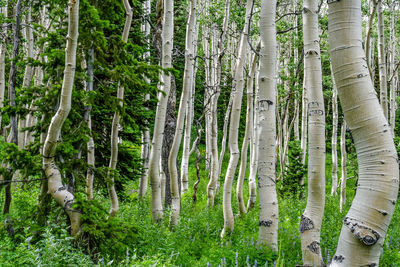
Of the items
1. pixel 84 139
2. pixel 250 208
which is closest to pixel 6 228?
pixel 84 139

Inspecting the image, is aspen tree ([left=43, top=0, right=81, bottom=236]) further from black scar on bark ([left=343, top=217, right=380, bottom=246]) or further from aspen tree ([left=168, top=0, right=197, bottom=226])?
black scar on bark ([left=343, top=217, right=380, bottom=246])

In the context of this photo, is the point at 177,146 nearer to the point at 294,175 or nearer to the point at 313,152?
the point at 313,152

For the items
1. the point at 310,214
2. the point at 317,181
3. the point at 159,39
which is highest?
the point at 159,39

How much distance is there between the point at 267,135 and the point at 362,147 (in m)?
2.67

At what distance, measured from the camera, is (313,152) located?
339cm

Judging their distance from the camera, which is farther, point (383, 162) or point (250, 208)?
point (250, 208)

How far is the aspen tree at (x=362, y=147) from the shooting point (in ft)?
4.29

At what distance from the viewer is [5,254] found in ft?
10.7

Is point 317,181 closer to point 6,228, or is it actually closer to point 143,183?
point 6,228

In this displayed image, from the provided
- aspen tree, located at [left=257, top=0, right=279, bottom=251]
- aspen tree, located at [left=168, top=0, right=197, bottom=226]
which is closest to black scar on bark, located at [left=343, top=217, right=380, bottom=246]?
aspen tree, located at [left=257, top=0, right=279, bottom=251]

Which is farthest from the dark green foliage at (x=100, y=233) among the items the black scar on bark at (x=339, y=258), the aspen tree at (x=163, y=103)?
the black scar on bark at (x=339, y=258)

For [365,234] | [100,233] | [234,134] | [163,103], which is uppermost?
[163,103]

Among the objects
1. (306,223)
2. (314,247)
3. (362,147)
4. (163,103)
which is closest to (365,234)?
(362,147)

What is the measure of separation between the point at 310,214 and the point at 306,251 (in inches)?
17.3
